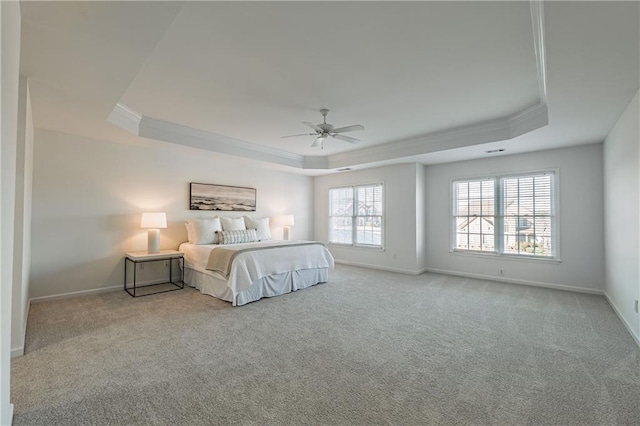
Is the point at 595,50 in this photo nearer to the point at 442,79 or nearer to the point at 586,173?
the point at 442,79

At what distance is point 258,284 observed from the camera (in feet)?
14.3

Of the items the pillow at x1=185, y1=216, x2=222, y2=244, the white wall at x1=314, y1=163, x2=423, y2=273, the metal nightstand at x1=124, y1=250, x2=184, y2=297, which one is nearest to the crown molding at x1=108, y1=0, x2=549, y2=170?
the white wall at x1=314, y1=163, x2=423, y2=273

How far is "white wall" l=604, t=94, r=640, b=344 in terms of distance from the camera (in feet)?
9.91

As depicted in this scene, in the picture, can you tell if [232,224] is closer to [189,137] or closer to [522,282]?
[189,137]

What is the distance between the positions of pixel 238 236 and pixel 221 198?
1.11m

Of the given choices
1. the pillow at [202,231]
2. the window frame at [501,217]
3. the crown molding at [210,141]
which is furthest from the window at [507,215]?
the pillow at [202,231]

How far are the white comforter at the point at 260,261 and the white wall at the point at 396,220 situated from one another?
1820 millimetres

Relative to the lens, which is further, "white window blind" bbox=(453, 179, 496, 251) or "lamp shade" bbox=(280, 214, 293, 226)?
"lamp shade" bbox=(280, 214, 293, 226)

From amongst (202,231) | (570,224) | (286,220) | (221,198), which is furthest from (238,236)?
(570,224)

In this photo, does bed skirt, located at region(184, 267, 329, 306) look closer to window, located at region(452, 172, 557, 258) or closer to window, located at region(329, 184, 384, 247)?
window, located at region(329, 184, 384, 247)

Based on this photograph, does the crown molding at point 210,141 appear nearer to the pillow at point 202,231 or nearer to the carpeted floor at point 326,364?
the pillow at point 202,231

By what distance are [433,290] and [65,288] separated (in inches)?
224

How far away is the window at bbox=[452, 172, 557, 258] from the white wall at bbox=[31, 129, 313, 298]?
4932mm

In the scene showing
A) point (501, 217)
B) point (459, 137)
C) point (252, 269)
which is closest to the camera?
point (252, 269)
